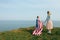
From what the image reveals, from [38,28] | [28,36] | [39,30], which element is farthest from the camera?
[38,28]

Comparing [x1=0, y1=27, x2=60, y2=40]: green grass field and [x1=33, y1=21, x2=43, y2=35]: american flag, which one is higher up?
[x1=33, y1=21, x2=43, y2=35]: american flag

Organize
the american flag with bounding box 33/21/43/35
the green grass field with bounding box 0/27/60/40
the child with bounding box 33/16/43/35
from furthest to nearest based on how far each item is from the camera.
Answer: the child with bounding box 33/16/43/35 → the american flag with bounding box 33/21/43/35 → the green grass field with bounding box 0/27/60/40

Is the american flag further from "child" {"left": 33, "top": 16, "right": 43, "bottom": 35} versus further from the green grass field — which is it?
the green grass field

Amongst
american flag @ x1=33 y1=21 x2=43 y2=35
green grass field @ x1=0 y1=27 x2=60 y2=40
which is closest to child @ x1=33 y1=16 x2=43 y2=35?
american flag @ x1=33 y1=21 x2=43 y2=35

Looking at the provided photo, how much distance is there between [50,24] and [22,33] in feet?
10.1

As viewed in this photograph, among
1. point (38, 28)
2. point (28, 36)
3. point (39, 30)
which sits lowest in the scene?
point (28, 36)

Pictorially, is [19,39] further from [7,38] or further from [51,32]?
[51,32]

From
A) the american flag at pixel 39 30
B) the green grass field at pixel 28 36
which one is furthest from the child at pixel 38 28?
the green grass field at pixel 28 36

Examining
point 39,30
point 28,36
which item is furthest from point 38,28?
point 28,36

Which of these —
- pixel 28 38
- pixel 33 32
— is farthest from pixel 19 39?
pixel 33 32

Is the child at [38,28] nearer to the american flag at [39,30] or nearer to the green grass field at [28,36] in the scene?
the american flag at [39,30]

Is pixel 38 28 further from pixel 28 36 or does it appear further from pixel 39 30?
pixel 28 36

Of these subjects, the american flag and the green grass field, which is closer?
the green grass field

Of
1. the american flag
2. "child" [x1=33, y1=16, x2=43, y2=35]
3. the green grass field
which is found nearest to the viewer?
the green grass field
